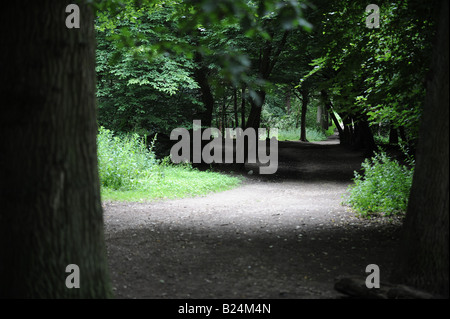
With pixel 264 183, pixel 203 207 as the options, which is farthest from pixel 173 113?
pixel 203 207

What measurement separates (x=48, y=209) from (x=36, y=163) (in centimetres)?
36

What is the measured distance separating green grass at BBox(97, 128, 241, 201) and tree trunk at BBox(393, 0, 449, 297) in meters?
8.39

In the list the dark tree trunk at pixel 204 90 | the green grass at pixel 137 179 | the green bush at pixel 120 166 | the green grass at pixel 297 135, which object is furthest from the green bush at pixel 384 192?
the green grass at pixel 297 135

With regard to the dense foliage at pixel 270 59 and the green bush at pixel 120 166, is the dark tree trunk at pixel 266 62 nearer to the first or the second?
the dense foliage at pixel 270 59

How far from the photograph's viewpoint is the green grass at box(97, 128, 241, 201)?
38.5 feet

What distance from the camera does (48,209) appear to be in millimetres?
2984

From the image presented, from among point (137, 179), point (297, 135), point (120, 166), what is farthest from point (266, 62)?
point (297, 135)

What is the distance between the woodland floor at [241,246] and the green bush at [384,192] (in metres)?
0.40

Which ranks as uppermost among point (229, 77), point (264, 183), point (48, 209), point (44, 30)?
point (44, 30)

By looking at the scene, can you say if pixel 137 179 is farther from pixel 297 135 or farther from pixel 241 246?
pixel 297 135

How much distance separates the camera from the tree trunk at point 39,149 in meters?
2.95

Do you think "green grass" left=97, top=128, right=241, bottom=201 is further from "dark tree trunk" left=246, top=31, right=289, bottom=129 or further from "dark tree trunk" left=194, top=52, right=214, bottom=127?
"dark tree trunk" left=246, top=31, right=289, bottom=129

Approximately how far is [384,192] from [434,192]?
5.60m

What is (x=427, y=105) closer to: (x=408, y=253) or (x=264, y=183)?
(x=408, y=253)
